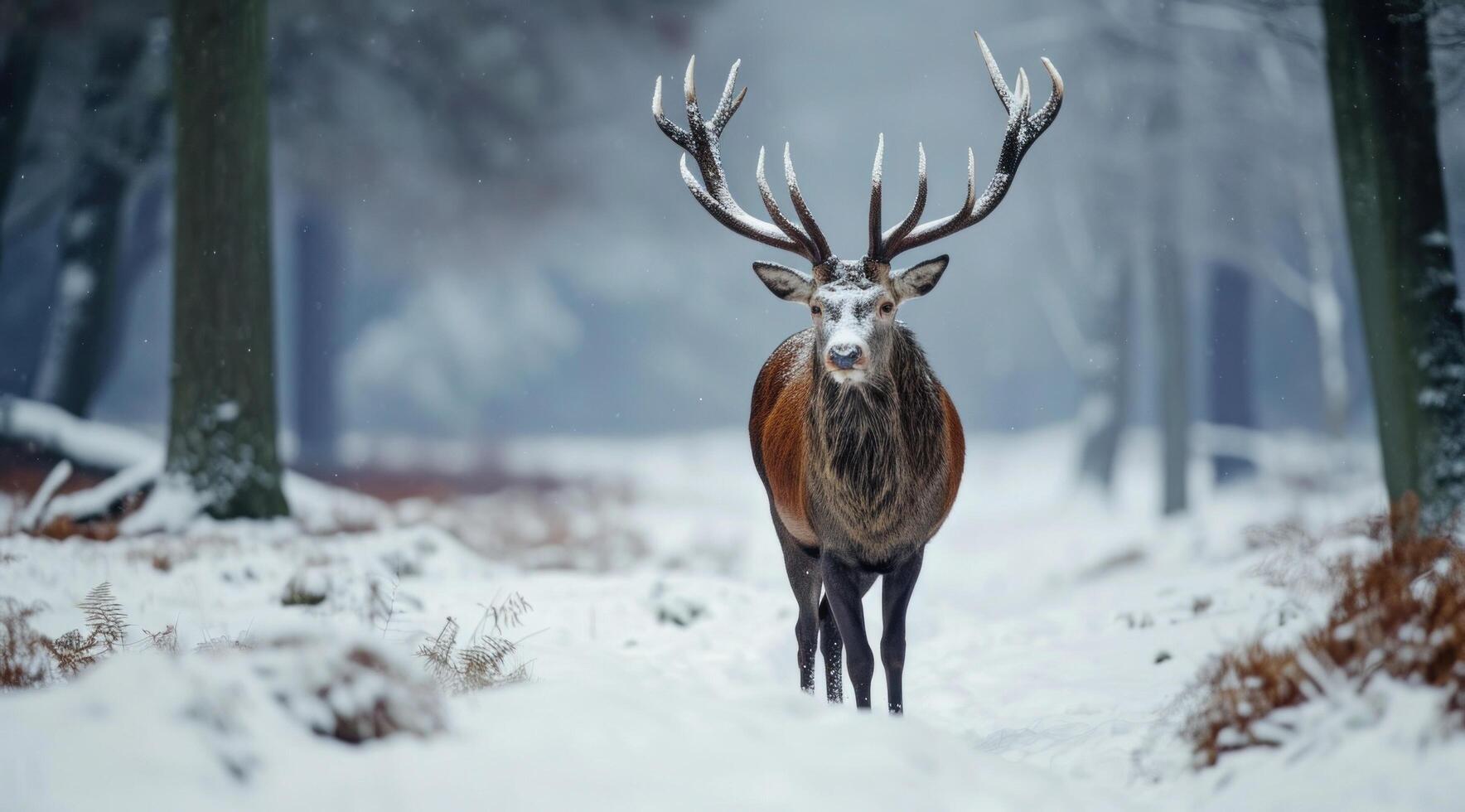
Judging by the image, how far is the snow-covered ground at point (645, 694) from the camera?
226 centimetres

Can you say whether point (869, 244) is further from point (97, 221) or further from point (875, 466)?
point (97, 221)

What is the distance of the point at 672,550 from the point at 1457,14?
7.49 meters

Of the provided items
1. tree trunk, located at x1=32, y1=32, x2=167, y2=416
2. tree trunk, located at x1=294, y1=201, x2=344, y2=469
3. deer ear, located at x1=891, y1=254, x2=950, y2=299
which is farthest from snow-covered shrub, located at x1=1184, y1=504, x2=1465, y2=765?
tree trunk, located at x1=294, y1=201, x2=344, y2=469

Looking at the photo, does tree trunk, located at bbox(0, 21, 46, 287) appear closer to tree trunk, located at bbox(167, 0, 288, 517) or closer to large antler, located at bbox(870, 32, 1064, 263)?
tree trunk, located at bbox(167, 0, 288, 517)

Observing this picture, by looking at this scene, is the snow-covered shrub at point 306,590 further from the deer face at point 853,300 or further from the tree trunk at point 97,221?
the tree trunk at point 97,221

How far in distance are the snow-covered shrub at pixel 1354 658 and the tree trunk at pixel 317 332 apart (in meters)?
15.1

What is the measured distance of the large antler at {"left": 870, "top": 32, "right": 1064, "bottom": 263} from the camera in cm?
446

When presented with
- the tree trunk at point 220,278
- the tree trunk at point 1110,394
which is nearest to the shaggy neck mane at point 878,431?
the tree trunk at point 220,278

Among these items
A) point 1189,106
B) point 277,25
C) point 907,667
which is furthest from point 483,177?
point 907,667

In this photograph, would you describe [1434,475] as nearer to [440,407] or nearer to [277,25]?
[277,25]

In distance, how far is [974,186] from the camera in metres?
4.26

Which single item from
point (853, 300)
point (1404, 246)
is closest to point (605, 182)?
point (1404, 246)

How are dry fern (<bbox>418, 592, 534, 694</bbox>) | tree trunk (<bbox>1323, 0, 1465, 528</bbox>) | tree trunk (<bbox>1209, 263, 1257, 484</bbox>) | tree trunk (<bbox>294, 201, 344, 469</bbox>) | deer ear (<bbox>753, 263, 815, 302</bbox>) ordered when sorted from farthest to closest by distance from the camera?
tree trunk (<bbox>1209, 263, 1257, 484</bbox>) → tree trunk (<bbox>294, 201, 344, 469</bbox>) → tree trunk (<bbox>1323, 0, 1465, 528</bbox>) → deer ear (<bbox>753, 263, 815, 302</bbox>) → dry fern (<bbox>418, 592, 534, 694</bbox>)

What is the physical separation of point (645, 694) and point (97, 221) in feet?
Answer: 39.3
